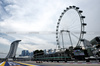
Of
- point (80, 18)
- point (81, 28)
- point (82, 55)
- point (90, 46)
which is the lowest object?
point (82, 55)

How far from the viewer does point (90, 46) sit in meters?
18.8

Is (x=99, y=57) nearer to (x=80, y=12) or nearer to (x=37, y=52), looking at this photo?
(x=80, y=12)

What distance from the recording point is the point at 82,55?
183 ft

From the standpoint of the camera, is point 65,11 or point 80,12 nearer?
point 80,12

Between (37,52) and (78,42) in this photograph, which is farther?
(37,52)

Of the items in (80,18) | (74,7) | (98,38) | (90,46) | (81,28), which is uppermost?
(74,7)

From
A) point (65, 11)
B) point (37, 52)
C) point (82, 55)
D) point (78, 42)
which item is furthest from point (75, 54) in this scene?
point (37, 52)

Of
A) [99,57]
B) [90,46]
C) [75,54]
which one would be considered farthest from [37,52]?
[90,46]

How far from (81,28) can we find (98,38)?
31242 millimetres

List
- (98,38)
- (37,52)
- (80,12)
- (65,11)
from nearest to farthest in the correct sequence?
(98,38) → (80,12) → (65,11) → (37,52)

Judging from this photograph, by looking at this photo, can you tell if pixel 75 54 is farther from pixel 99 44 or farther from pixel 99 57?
pixel 99 44

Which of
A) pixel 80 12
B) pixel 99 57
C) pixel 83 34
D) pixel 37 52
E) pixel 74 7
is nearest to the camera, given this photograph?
pixel 99 57

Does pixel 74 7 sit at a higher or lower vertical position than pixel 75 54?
higher

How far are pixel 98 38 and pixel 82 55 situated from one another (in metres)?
42.2
